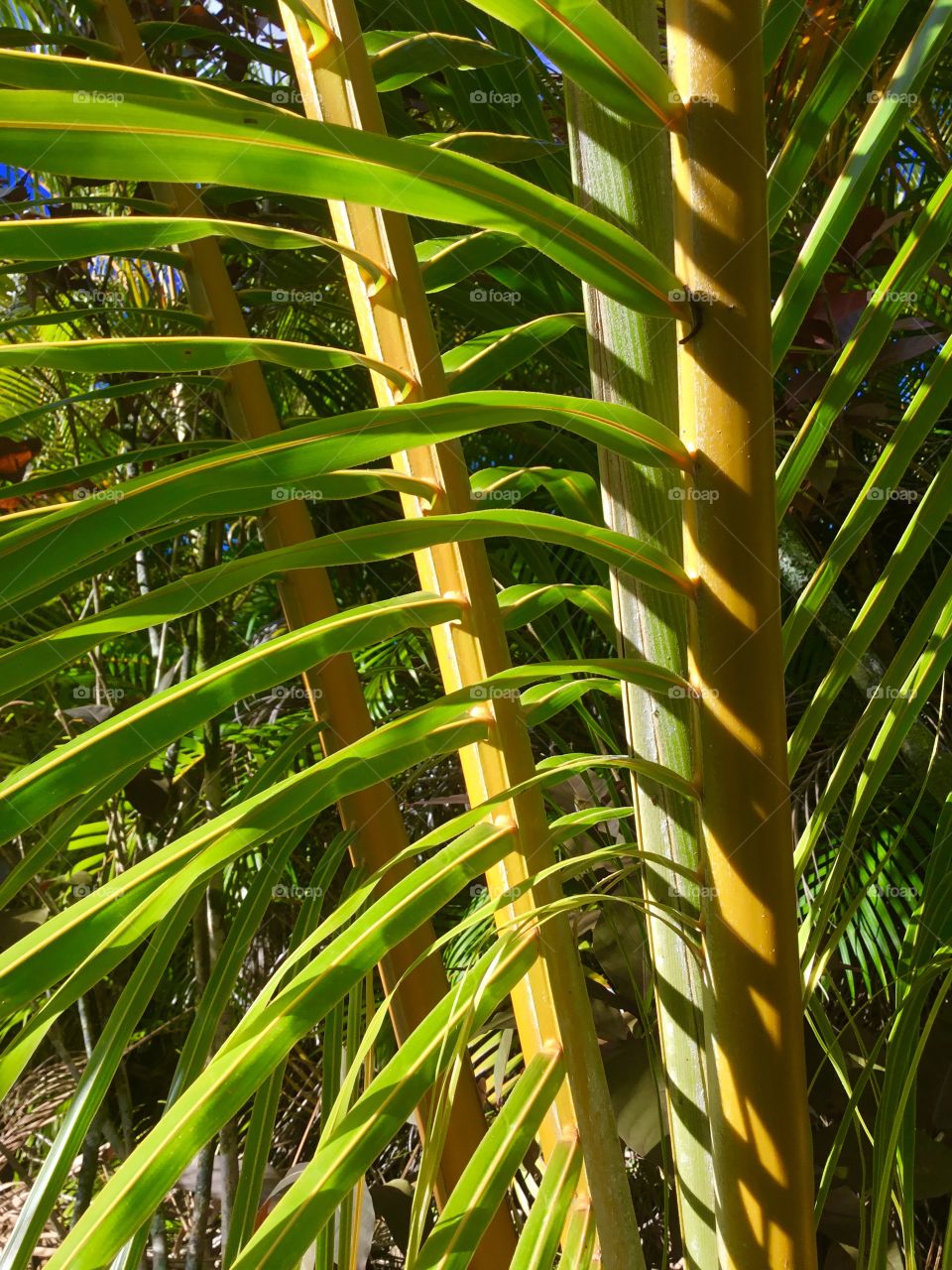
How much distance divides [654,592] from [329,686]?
25 cm

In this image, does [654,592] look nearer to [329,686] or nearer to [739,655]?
[739,655]

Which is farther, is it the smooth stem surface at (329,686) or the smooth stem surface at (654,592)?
the smooth stem surface at (329,686)

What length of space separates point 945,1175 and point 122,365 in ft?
2.65

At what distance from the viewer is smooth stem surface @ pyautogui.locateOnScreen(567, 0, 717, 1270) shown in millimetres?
370

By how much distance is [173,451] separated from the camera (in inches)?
18.9

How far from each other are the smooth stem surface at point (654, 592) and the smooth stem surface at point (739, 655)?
0.11ft

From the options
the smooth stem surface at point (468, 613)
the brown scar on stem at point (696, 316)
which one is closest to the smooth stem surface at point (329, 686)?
the smooth stem surface at point (468, 613)

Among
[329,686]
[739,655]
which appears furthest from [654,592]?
[329,686]

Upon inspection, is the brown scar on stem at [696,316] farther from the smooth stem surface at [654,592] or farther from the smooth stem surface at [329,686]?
the smooth stem surface at [329,686]

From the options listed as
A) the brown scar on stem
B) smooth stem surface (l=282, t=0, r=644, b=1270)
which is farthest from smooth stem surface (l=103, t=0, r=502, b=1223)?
the brown scar on stem

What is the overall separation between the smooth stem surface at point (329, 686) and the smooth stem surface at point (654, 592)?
0.47 feet

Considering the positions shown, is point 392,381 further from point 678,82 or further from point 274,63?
point 274,63

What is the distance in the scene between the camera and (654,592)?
1.30 ft

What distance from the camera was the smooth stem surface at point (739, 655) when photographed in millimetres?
287
